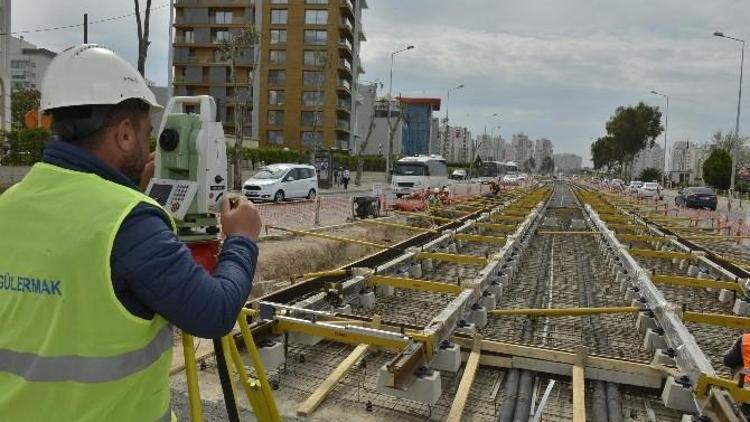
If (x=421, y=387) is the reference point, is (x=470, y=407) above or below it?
below

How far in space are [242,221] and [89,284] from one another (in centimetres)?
56

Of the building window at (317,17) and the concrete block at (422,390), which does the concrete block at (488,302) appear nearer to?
the concrete block at (422,390)

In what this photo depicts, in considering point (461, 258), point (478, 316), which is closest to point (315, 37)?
point (461, 258)

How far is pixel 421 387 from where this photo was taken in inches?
147

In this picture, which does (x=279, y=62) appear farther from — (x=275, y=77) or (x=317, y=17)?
(x=317, y=17)

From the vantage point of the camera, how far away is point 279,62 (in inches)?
2726

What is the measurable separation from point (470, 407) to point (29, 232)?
3.51 m

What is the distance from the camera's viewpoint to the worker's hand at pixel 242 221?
72.6 inches

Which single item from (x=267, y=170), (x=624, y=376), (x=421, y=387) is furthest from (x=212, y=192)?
(x=267, y=170)

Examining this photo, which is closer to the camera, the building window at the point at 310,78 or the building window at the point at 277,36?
the building window at the point at 310,78

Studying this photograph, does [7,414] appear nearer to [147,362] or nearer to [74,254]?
[147,362]

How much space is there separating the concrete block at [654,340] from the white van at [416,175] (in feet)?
67.2

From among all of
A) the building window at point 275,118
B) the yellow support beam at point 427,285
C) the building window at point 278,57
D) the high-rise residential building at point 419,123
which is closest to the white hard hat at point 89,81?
the yellow support beam at point 427,285

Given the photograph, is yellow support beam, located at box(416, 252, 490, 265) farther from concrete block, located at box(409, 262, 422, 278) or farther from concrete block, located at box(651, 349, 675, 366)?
concrete block, located at box(651, 349, 675, 366)
